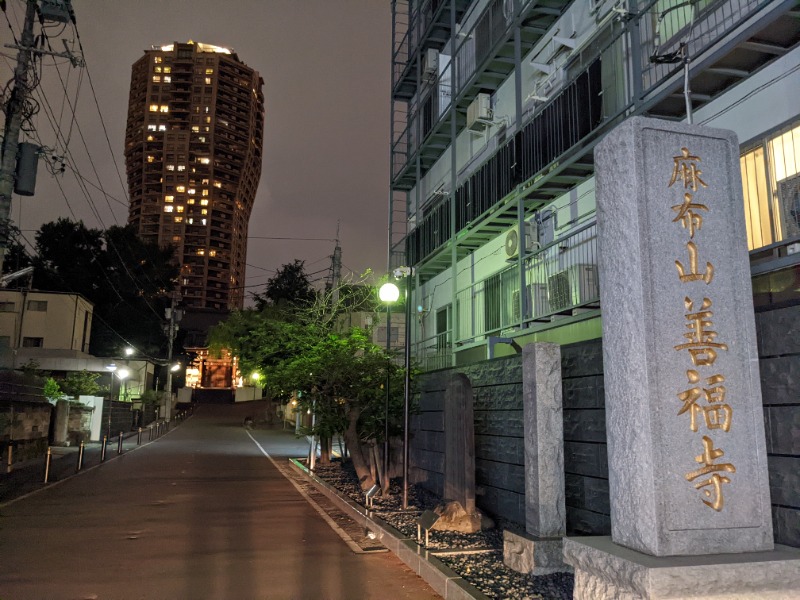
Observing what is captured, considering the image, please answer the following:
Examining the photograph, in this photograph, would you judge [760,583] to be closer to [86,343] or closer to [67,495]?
[67,495]

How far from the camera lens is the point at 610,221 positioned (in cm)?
526

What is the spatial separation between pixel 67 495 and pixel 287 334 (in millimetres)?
6581

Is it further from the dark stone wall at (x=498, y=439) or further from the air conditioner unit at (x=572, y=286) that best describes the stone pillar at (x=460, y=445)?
the air conditioner unit at (x=572, y=286)

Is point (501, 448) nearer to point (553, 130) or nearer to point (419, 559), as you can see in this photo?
point (419, 559)

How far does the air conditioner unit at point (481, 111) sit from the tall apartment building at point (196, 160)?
108m

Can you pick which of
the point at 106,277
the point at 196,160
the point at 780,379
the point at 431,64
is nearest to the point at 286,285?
the point at 106,277

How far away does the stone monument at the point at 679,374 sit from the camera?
A: 14.9ft

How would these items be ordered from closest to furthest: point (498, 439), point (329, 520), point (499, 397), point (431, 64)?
point (498, 439)
point (499, 397)
point (329, 520)
point (431, 64)

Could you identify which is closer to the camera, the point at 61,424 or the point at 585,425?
the point at 585,425

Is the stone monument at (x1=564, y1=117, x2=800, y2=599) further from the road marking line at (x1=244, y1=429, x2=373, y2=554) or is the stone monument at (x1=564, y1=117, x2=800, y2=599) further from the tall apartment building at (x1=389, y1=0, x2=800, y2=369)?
the road marking line at (x1=244, y1=429, x2=373, y2=554)

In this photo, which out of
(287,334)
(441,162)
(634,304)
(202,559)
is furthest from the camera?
(441,162)

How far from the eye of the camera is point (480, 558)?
24.5 feet

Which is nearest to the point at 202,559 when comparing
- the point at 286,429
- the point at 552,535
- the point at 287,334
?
the point at 552,535

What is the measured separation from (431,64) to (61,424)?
20499mm
